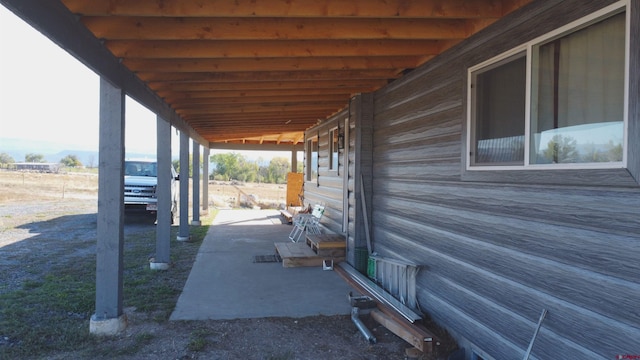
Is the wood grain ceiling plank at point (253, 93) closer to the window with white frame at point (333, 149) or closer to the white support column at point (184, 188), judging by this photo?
the window with white frame at point (333, 149)

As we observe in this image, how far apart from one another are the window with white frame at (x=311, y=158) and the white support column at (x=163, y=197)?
14.9 feet

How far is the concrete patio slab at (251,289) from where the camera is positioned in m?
4.50

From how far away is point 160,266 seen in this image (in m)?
6.30

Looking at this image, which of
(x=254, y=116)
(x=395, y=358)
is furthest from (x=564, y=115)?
(x=254, y=116)

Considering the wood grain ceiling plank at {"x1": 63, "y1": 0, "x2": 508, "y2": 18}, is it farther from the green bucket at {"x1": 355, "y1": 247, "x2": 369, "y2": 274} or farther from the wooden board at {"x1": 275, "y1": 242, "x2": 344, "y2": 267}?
the wooden board at {"x1": 275, "y1": 242, "x2": 344, "y2": 267}

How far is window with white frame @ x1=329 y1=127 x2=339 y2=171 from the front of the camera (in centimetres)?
798

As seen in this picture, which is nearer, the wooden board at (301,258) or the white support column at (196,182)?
the wooden board at (301,258)

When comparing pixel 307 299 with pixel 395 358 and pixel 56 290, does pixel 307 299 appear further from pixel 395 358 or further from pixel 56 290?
pixel 56 290

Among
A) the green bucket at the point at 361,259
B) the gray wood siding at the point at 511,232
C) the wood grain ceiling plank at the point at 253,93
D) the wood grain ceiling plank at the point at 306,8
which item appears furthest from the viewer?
the green bucket at the point at 361,259

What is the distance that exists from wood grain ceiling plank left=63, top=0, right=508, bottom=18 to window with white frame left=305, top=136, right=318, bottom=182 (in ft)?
23.9

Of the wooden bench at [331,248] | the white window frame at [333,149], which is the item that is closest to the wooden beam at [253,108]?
the white window frame at [333,149]

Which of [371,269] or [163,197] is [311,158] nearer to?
[163,197]

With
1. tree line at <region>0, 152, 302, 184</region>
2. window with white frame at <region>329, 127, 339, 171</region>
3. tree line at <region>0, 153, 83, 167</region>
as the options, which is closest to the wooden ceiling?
window with white frame at <region>329, 127, 339, 171</region>

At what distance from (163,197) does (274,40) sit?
351 centimetres
